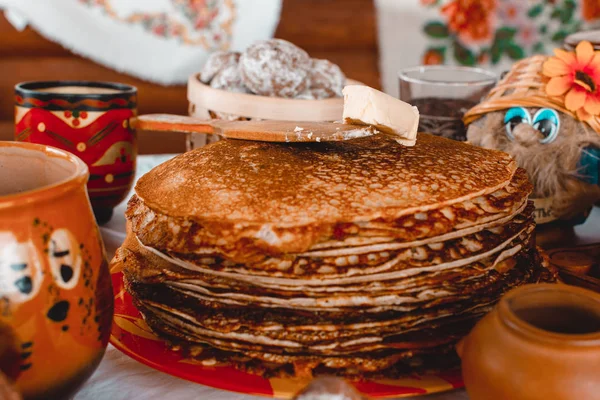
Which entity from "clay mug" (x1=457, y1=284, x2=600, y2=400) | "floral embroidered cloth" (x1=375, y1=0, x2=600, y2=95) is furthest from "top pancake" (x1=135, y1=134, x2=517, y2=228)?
"floral embroidered cloth" (x1=375, y1=0, x2=600, y2=95)

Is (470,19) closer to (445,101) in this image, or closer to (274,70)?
(445,101)

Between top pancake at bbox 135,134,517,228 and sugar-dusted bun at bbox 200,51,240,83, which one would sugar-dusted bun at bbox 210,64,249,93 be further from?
top pancake at bbox 135,134,517,228

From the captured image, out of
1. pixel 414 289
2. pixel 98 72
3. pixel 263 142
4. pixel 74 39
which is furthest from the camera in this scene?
pixel 98 72

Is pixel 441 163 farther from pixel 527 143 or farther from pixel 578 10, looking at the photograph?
pixel 578 10

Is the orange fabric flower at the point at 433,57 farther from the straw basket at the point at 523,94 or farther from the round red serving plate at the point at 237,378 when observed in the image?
the round red serving plate at the point at 237,378

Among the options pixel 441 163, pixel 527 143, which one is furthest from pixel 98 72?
pixel 441 163

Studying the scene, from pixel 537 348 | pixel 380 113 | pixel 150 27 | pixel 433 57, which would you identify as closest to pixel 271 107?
pixel 380 113

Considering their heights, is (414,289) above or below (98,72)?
above
